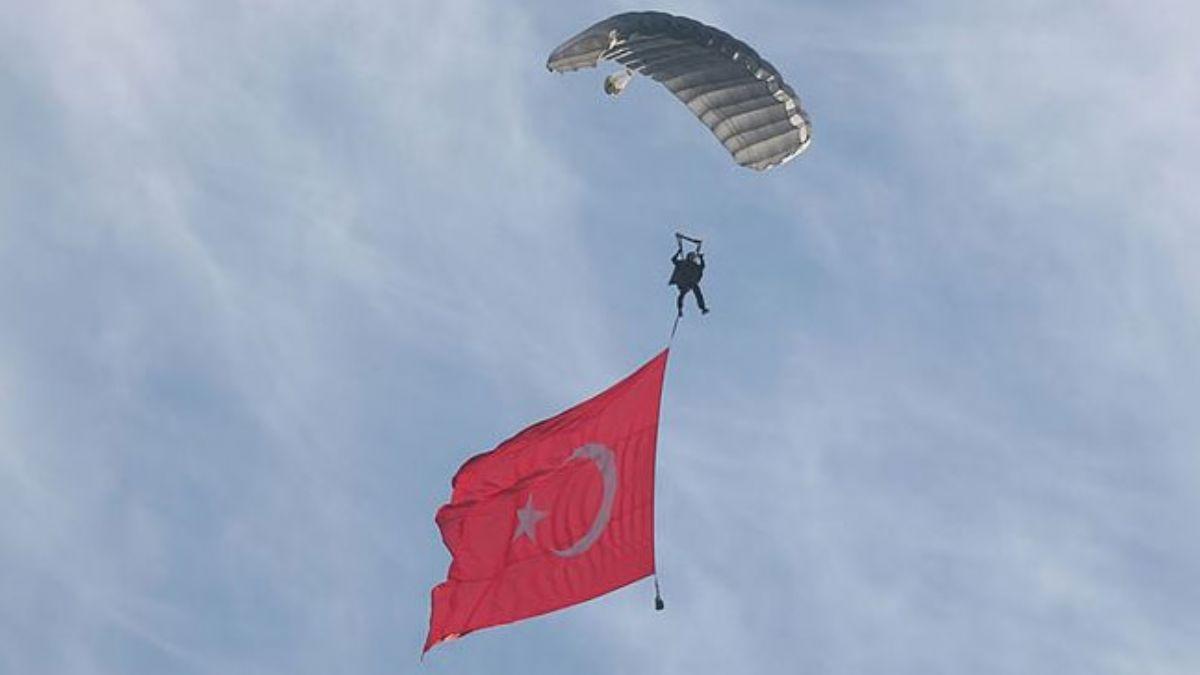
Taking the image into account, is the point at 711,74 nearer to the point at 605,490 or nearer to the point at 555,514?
the point at 605,490

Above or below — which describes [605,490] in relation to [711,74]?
below

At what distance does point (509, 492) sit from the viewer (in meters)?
42.6

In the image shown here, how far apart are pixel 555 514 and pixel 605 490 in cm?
108

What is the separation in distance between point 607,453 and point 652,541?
2.61 m

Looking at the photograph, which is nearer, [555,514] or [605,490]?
[605,490]

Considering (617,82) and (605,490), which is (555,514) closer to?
(605,490)

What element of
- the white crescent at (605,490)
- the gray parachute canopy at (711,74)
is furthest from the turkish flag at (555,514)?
the gray parachute canopy at (711,74)

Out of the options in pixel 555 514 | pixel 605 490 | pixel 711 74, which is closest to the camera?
pixel 711 74

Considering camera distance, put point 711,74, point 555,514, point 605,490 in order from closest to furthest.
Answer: point 711,74 < point 605,490 < point 555,514

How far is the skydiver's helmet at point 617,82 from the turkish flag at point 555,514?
4445 mm

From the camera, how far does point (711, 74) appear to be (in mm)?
40062

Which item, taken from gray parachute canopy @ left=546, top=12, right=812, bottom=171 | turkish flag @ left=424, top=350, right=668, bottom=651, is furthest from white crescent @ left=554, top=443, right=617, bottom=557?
gray parachute canopy @ left=546, top=12, right=812, bottom=171

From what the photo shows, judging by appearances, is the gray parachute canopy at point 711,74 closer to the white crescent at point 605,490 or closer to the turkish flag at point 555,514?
the turkish flag at point 555,514

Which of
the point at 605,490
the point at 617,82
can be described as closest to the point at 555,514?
the point at 605,490
